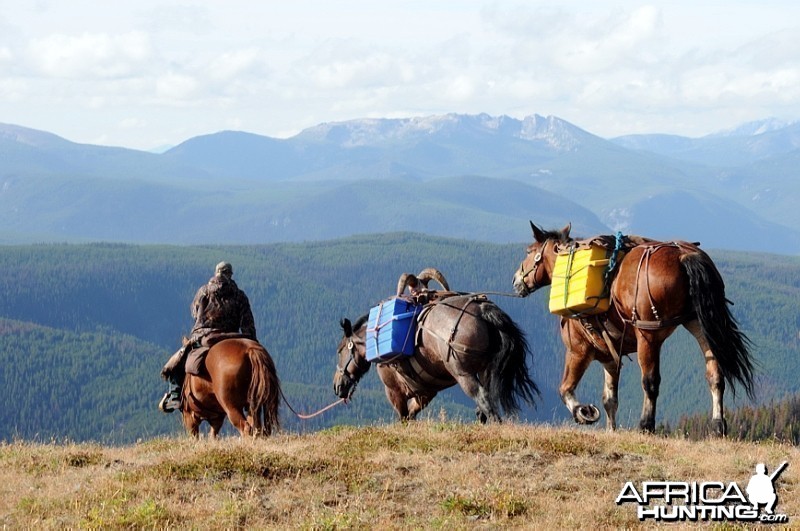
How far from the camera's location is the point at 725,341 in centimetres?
1681

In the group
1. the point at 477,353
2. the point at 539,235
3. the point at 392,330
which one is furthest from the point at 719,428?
the point at 392,330

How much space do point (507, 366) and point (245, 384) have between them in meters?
4.04

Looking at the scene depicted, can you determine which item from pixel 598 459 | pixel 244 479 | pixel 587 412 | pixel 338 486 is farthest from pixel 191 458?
pixel 587 412

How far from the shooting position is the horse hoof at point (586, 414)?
18.0 meters

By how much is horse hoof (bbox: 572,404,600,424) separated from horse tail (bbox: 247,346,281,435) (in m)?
4.49

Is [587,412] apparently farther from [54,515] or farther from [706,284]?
[54,515]

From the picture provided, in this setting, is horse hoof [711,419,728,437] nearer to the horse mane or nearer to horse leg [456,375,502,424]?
horse leg [456,375,502,424]

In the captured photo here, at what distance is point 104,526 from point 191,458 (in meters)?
2.51

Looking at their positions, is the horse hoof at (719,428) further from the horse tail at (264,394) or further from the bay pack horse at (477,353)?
the horse tail at (264,394)

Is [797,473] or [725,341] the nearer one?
[797,473]

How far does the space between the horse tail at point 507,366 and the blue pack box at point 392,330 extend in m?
1.47

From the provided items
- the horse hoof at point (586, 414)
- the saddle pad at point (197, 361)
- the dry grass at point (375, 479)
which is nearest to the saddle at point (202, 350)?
the saddle pad at point (197, 361)

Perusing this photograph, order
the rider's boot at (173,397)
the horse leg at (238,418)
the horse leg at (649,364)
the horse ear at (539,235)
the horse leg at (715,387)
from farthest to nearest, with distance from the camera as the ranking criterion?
1. the rider's boot at (173,397)
2. the horse ear at (539,235)
3. the horse leg at (238,418)
4. the horse leg at (649,364)
5. the horse leg at (715,387)

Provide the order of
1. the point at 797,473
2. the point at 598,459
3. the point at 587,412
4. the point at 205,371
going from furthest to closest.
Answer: the point at 205,371 < the point at 587,412 < the point at 598,459 < the point at 797,473
